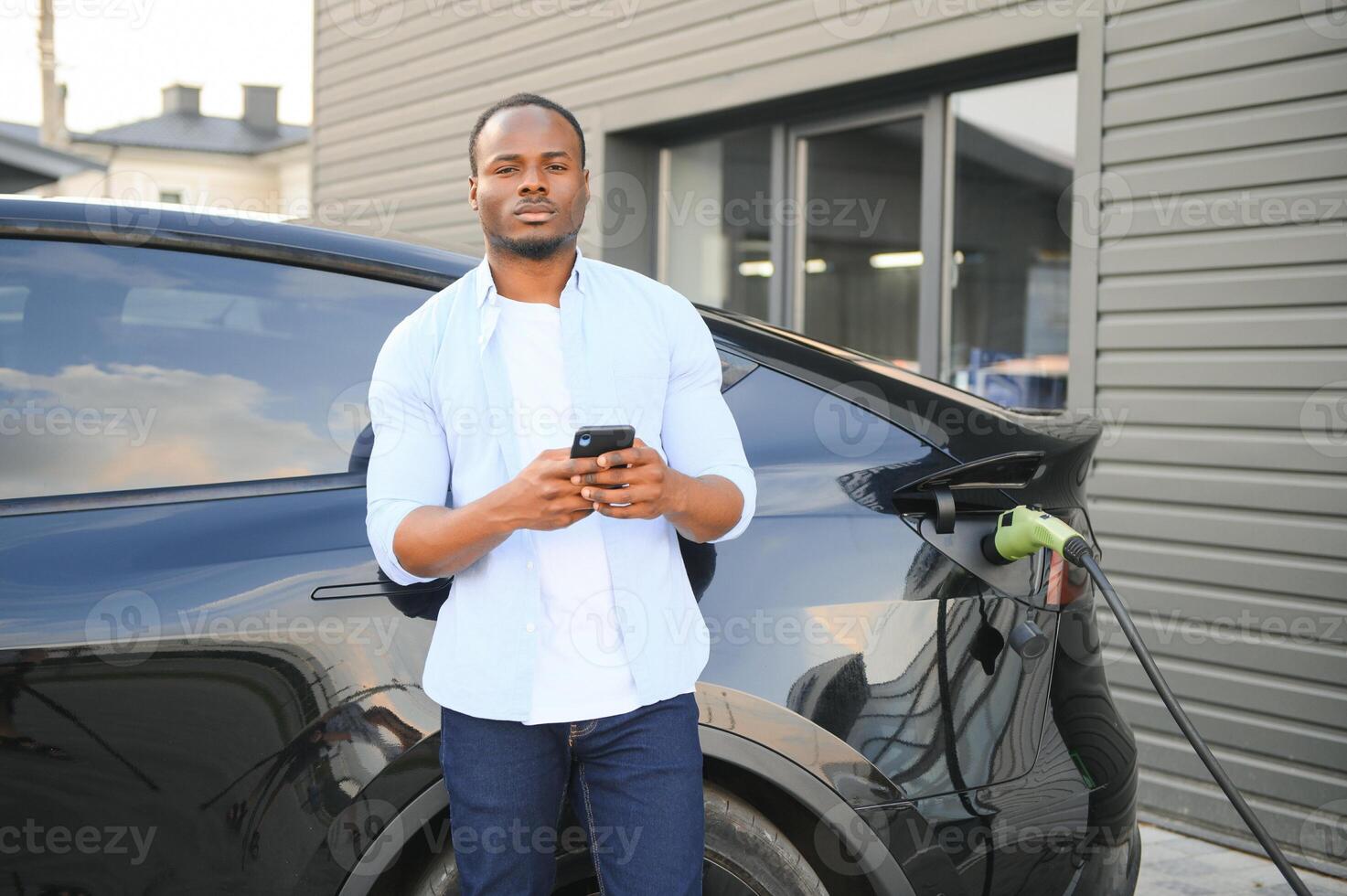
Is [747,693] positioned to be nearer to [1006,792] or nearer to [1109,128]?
[1006,792]

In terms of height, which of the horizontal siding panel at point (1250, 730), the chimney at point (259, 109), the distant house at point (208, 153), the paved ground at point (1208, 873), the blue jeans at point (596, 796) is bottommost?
the paved ground at point (1208, 873)

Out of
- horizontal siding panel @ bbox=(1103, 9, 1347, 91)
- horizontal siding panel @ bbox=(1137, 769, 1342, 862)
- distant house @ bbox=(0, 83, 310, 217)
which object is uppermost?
distant house @ bbox=(0, 83, 310, 217)

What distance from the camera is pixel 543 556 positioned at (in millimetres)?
1790

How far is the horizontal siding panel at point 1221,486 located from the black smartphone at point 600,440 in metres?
2.50

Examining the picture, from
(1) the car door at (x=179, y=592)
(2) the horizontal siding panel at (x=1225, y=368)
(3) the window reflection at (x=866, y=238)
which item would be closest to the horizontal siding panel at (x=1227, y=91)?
(2) the horizontal siding panel at (x=1225, y=368)

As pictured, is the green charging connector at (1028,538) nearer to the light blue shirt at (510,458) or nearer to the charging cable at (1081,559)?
the charging cable at (1081,559)

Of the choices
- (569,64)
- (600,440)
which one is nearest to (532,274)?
(600,440)

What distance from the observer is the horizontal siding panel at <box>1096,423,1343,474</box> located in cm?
383

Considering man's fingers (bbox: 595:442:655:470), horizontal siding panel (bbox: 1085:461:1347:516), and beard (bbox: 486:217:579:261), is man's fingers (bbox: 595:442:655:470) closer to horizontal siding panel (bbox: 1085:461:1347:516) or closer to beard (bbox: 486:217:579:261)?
beard (bbox: 486:217:579:261)

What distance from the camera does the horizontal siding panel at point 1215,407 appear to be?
3.87 metres

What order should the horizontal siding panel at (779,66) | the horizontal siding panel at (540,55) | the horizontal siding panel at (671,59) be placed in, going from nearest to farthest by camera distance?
the horizontal siding panel at (779,66) < the horizontal siding panel at (671,59) < the horizontal siding panel at (540,55)

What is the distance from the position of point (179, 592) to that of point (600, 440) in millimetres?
798

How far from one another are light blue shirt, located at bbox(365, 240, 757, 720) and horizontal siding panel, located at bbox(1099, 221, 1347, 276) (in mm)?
2750

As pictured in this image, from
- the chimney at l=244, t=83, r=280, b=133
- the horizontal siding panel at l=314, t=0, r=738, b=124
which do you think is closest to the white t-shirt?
the horizontal siding panel at l=314, t=0, r=738, b=124
